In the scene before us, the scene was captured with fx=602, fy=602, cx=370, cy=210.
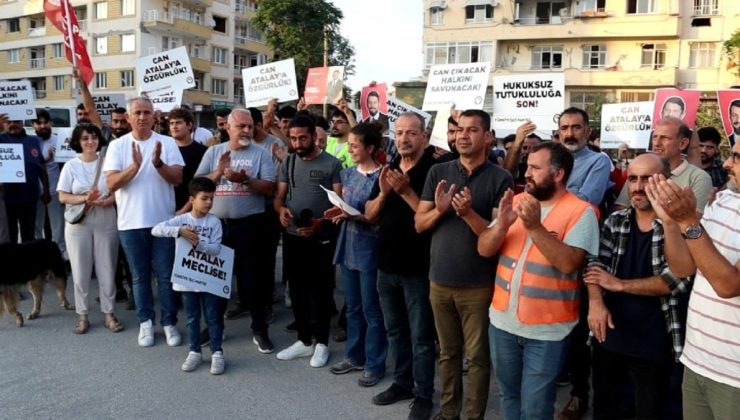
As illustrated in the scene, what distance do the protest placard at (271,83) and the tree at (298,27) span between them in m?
31.6

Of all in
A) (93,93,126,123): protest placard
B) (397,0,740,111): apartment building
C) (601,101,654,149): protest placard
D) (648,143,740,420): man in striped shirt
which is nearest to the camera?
(648,143,740,420): man in striped shirt

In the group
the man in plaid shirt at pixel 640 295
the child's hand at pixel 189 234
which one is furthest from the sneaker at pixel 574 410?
the child's hand at pixel 189 234

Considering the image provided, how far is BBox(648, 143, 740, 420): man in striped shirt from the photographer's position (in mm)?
2340

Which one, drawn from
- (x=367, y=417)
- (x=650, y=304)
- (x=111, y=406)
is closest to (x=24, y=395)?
(x=111, y=406)

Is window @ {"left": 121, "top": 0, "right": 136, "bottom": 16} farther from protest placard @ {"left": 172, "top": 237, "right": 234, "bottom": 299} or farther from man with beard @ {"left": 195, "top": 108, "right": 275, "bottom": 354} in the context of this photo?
protest placard @ {"left": 172, "top": 237, "right": 234, "bottom": 299}

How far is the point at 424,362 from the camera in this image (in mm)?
4336

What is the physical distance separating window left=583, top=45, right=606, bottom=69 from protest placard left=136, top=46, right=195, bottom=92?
3468 cm

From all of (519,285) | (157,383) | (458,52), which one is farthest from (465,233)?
(458,52)

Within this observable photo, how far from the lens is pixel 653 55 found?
1458 inches

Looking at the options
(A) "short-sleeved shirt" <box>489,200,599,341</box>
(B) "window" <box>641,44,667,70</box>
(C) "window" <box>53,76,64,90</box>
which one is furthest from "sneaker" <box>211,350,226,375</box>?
(C) "window" <box>53,76,64,90</box>

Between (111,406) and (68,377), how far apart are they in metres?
0.79

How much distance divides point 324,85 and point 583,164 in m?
5.51

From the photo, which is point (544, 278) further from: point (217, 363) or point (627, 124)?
point (627, 124)

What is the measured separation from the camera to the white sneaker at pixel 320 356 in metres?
5.31
